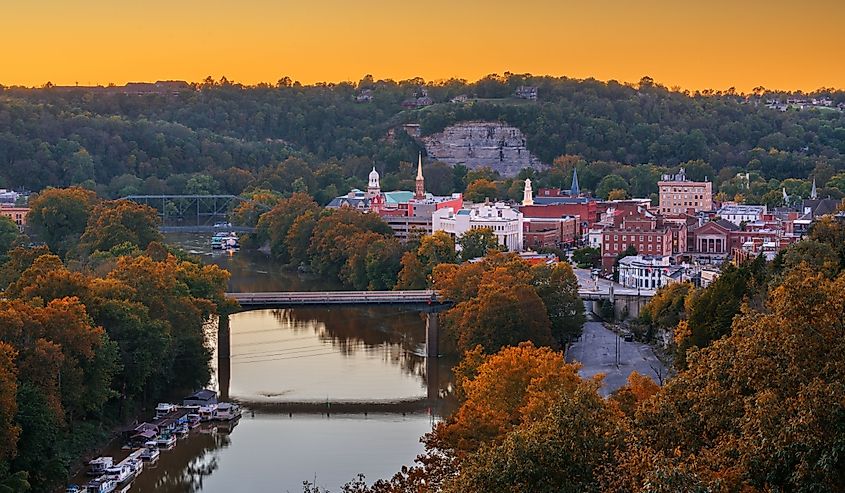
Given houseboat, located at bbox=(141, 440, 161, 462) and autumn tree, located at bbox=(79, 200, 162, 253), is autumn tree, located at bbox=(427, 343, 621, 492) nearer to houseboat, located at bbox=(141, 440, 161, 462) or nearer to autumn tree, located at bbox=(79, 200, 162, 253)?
houseboat, located at bbox=(141, 440, 161, 462)

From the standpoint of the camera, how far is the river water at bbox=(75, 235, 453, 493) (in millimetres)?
25312

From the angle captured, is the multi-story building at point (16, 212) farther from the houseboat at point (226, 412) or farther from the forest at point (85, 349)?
the houseboat at point (226, 412)

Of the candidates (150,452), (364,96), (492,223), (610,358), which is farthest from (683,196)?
→ (364,96)

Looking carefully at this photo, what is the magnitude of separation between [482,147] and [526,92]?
57.1 ft

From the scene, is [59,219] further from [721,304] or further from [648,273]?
[721,304]

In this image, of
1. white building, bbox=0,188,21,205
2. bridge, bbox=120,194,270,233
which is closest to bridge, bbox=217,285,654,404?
white building, bbox=0,188,21,205

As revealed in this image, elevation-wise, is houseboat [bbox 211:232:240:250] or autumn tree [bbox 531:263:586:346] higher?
autumn tree [bbox 531:263:586:346]

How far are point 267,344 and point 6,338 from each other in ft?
45.0

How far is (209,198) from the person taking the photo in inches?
3415

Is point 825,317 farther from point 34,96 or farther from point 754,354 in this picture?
point 34,96

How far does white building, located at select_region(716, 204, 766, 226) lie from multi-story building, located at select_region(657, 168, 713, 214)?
6514 millimetres

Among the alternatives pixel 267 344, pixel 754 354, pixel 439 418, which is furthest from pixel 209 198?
pixel 754 354

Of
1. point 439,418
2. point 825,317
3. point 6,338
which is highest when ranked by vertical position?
point 825,317

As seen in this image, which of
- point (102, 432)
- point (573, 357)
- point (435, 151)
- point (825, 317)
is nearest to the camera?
point (825, 317)
